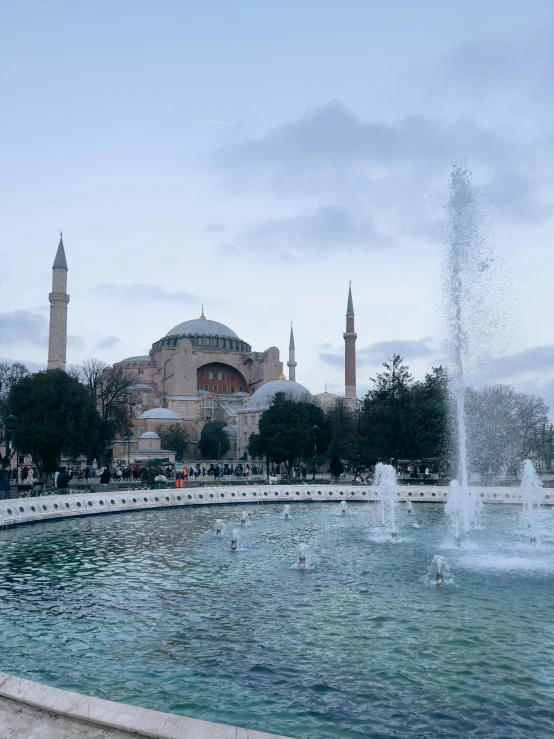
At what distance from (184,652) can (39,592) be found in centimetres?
360

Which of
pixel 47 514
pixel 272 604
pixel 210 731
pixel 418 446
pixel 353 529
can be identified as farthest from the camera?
pixel 418 446

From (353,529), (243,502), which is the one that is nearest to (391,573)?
(353,529)

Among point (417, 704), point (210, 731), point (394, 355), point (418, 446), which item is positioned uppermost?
point (394, 355)

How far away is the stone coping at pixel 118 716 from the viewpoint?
3.97m

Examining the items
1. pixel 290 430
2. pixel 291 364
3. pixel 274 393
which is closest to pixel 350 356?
pixel 274 393

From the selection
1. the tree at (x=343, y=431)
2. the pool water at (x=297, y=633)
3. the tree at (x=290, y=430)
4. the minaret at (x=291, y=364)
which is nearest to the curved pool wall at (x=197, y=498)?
the pool water at (x=297, y=633)

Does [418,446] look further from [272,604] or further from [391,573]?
[272,604]

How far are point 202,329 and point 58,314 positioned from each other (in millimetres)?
31345

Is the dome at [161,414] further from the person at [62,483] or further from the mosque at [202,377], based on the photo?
the person at [62,483]

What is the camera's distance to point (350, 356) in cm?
6378

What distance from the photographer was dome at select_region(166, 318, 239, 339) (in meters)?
78.8

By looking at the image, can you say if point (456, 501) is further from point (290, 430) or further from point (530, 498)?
point (290, 430)

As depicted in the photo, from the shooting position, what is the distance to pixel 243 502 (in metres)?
24.8

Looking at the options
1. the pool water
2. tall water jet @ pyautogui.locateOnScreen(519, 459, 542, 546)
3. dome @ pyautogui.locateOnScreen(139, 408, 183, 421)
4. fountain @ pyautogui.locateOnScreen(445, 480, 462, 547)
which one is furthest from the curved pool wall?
dome @ pyautogui.locateOnScreen(139, 408, 183, 421)
